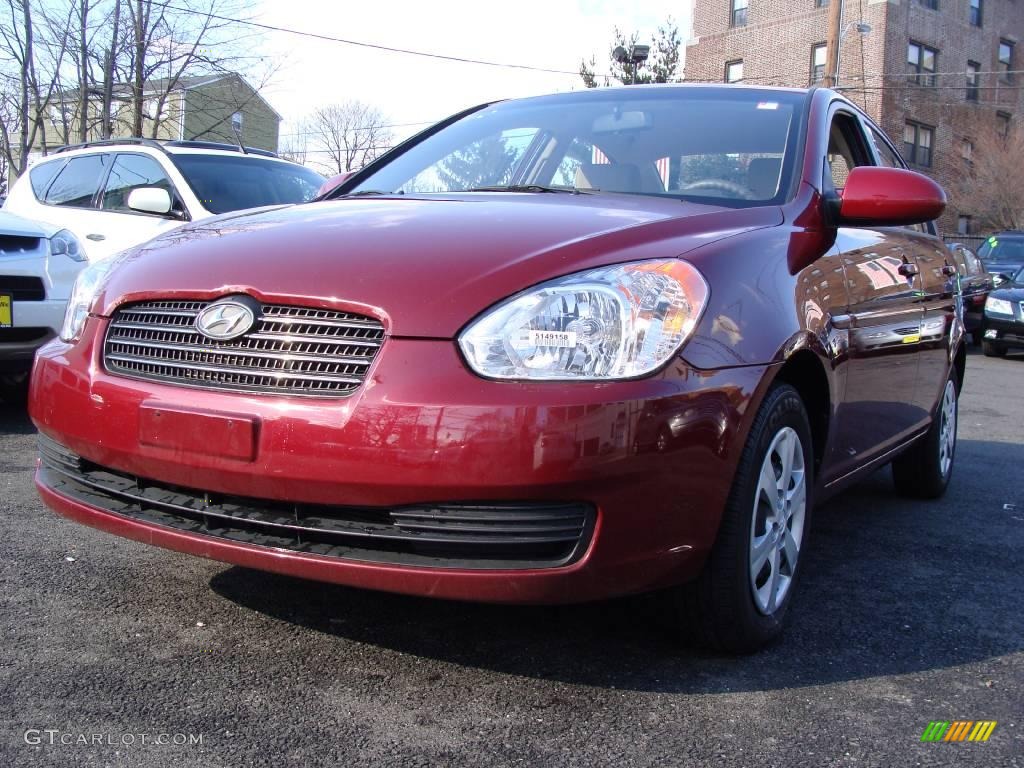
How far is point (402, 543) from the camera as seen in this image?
233 centimetres

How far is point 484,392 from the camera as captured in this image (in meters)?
2.22

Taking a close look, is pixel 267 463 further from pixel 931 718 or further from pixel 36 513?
pixel 36 513

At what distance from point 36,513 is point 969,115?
37205mm

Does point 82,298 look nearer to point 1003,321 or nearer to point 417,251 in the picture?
point 417,251

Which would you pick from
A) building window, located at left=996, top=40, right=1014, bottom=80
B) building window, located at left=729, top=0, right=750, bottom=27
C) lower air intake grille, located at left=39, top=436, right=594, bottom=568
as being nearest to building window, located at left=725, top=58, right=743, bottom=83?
building window, located at left=729, top=0, right=750, bottom=27

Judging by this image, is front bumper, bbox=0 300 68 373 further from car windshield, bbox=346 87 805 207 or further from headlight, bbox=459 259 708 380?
headlight, bbox=459 259 708 380

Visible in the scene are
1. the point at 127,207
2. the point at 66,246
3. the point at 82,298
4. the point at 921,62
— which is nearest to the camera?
the point at 82,298

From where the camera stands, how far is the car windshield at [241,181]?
304 inches

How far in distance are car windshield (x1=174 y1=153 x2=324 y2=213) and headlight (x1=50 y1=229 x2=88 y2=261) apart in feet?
4.16

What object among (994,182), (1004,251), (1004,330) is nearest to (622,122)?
(1004,330)

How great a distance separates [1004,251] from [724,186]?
18.0m

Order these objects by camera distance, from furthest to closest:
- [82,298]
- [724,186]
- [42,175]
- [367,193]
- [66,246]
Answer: [42,175] → [66,246] → [367,193] → [724,186] → [82,298]

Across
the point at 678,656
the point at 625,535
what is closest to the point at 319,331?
the point at 625,535

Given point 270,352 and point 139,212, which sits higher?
point 139,212
